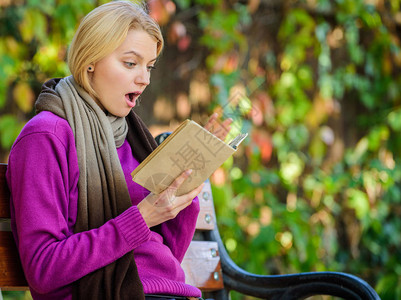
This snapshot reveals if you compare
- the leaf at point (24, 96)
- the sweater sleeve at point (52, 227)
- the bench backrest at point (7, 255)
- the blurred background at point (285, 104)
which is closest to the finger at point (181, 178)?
the sweater sleeve at point (52, 227)

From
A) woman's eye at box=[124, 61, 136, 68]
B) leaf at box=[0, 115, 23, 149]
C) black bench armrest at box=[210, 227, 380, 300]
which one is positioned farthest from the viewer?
leaf at box=[0, 115, 23, 149]

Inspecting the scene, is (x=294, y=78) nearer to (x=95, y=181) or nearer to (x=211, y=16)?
(x=211, y=16)

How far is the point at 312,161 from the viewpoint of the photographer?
162 inches

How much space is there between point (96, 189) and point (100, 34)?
390 millimetres

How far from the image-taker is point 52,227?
1.25 metres

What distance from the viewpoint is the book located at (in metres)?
1.27

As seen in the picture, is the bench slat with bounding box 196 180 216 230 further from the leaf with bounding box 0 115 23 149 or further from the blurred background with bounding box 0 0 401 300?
the leaf with bounding box 0 115 23 149

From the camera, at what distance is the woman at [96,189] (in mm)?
1250

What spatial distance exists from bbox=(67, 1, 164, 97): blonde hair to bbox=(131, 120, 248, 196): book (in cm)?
31

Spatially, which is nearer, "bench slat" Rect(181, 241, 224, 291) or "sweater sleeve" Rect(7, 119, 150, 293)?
"sweater sleeve" Rect(7, 119, 150, 293)

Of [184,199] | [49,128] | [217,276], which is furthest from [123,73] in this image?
[217,276]

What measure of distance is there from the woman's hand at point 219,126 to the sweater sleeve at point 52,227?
0.30 meters

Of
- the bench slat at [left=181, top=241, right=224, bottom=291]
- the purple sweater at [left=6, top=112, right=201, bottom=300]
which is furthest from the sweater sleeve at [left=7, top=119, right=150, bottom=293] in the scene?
the bench slat at [left=181, top=241, right=224, bottom=291]

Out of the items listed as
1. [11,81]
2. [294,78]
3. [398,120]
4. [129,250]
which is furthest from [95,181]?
[398,120]
